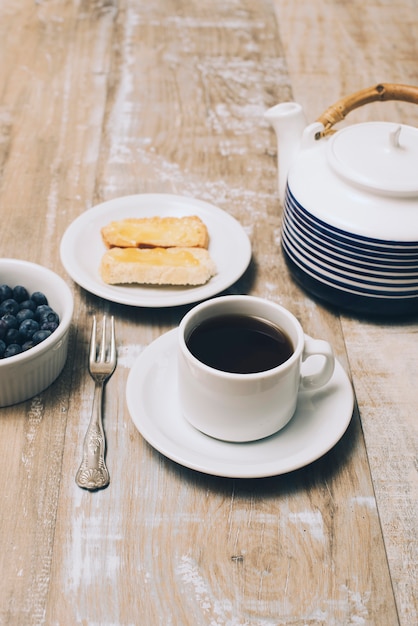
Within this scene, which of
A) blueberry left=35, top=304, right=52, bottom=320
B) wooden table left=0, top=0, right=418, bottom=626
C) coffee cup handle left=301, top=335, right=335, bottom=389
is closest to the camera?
wooden table left=0, top=0, right=418, bottom=626

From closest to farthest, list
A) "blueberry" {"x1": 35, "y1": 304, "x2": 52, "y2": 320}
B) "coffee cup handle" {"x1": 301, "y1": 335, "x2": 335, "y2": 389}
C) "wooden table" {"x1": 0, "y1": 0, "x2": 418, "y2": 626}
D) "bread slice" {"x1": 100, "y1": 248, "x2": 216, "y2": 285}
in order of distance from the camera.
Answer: "wooden table" {"x1": 0, "y1": 0, "x2": 418, "y2": 626} → "coffee cup handle" {"x1": 301, "y1": 335, "x2": 335, "y2": 389} → "blueberry" {"x1": 35, "y1": 304, "x2": 52, "y2": 320} → "bread slice" {"x1": 100, "y1": 248, "x2": 216, "y2": 285}

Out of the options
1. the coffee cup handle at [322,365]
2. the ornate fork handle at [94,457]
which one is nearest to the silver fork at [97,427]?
the ornate fork handle at [94,457]

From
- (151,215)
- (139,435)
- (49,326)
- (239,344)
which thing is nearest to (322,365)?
(239,344)

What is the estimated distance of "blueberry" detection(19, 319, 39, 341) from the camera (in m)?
0.88

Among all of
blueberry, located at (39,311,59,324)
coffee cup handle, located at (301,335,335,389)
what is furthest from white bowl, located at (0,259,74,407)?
coffee cup handle, located at (301,335,335,389)

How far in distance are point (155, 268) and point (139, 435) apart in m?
0.28

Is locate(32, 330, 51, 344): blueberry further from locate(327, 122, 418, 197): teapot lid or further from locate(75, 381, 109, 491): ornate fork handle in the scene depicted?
locate(327, 122, 418, 197): teapot lid

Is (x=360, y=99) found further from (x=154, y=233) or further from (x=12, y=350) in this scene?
(x=12, y=350)

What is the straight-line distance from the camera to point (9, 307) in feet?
2.96

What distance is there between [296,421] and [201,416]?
12cm

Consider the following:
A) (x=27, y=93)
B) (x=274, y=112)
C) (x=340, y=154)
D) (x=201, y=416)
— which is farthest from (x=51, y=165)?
(x=201, y=416)

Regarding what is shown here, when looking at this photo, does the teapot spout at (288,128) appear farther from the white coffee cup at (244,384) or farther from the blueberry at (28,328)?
the blueberry at (28,328)

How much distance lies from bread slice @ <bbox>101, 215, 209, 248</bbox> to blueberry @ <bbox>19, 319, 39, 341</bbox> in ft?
0.82

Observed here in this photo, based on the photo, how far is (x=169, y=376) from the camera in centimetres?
89
